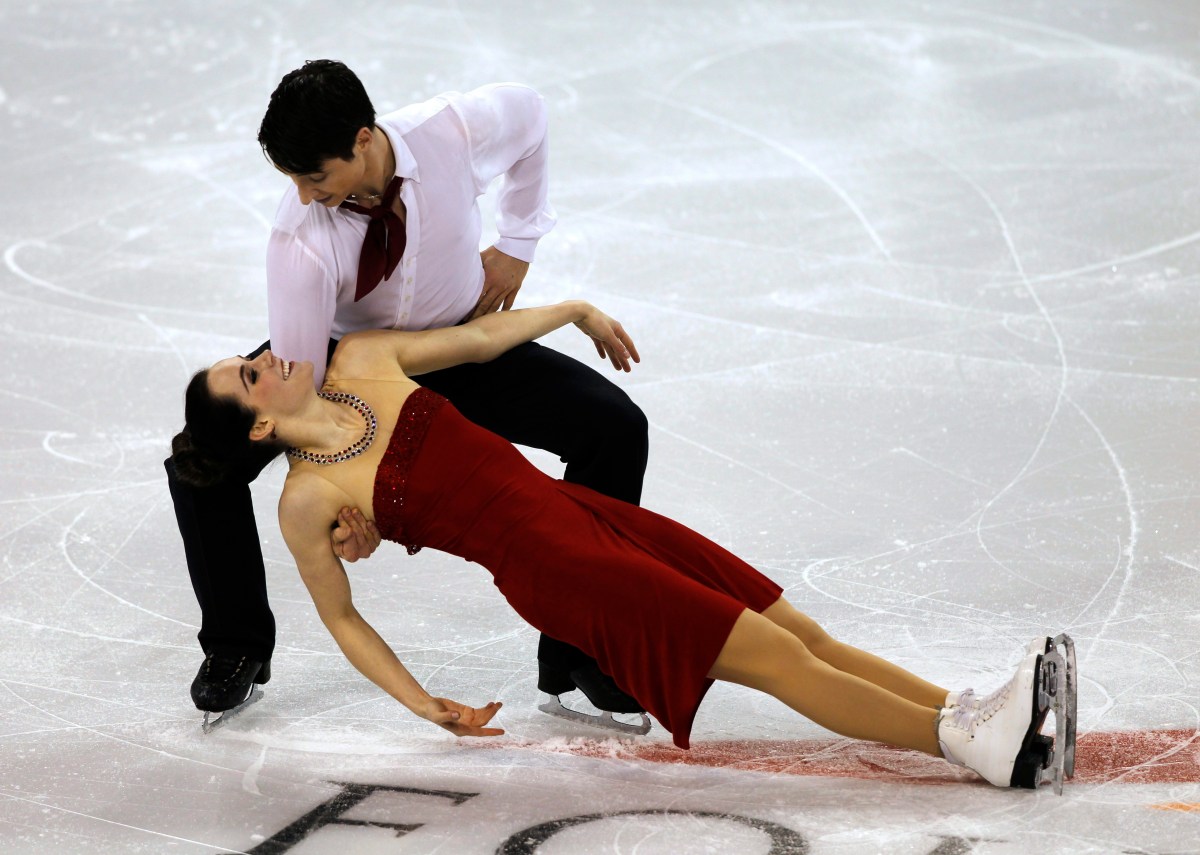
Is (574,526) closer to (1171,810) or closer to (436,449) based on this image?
(436,449)


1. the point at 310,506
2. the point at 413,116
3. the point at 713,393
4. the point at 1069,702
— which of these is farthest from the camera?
the point at 713,393

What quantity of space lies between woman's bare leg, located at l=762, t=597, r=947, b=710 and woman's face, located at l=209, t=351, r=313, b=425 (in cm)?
100

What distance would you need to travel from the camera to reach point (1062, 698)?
98.0 inches

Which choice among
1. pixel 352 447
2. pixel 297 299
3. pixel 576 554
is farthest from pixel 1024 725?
pixel 297 299

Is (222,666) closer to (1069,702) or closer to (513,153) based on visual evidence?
(513,153)

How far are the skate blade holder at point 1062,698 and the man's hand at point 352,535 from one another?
4.07 feet

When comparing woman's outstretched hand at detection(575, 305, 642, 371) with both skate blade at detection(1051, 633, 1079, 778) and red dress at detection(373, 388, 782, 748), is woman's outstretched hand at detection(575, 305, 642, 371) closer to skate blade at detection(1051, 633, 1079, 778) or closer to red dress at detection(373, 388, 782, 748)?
red dress at detection(373, 388, 782, 748)

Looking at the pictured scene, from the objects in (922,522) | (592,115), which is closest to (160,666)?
(922,522)

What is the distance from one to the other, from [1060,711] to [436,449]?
123 cm

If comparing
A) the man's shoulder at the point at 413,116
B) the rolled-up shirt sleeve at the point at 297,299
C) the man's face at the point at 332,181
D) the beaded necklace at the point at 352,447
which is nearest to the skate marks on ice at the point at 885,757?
the beaded necklace at the point at 352,447

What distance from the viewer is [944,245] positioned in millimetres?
5496

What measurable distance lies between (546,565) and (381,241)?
75 cm

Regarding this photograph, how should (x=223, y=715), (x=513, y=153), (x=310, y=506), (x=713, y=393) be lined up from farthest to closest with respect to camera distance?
(x=713, y=393)
(x=513, y=153)
(x=223, y=715)
(x=310, y=506)

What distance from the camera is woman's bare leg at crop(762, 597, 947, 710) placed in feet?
8.80
